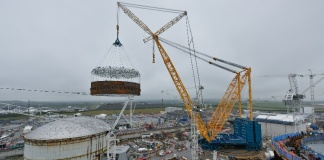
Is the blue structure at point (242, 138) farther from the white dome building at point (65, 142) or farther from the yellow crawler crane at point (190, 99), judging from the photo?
the white dome building at point (65, 142)

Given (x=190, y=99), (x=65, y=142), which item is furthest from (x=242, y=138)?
(x=65, y=142)

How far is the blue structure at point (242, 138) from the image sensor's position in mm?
48281

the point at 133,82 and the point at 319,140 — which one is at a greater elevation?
the point at 133,82

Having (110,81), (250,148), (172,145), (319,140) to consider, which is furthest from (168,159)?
(319,140)

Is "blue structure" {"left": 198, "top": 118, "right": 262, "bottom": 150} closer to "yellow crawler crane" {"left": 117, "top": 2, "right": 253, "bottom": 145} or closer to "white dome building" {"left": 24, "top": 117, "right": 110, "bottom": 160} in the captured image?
"yellow crawler crane" {"left": 117, "top": 2, "right": 253, "bottom": 145}

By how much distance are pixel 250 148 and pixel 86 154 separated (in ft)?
127

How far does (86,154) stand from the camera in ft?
104

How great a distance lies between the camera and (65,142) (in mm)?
29891

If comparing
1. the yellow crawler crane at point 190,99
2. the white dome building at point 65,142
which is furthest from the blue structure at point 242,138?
the white dome building at point 65,142

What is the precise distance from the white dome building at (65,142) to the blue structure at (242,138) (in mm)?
31274

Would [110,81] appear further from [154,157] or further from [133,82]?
[154,157]

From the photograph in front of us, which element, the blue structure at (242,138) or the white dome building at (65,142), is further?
Answer: the blue structure at (242,138)

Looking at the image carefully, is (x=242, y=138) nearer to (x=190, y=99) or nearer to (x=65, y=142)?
(x=190, y=99)

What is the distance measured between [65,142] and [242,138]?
136ft
